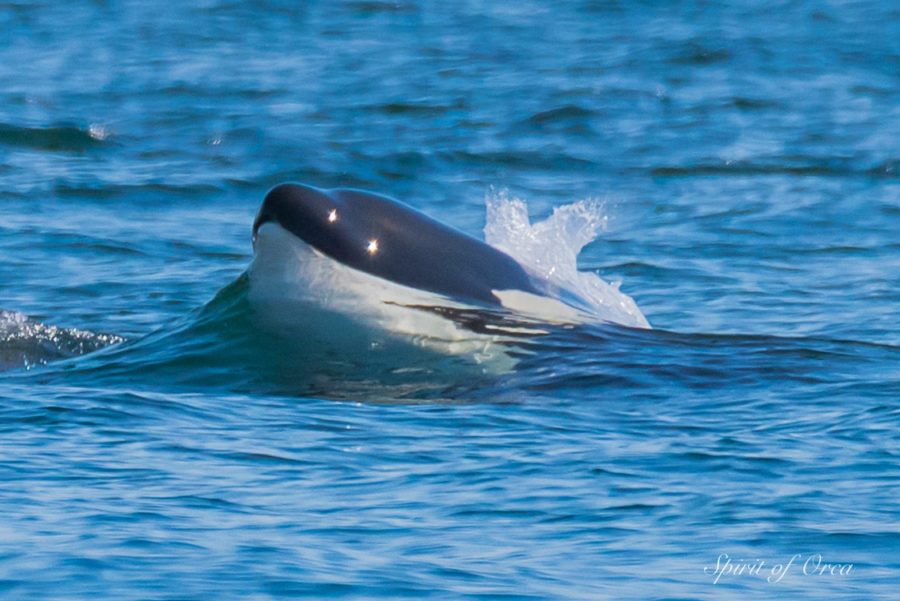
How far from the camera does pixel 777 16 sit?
88.4ft

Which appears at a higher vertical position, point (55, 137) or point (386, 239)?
point (386, 239)

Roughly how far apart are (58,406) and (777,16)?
19.2m

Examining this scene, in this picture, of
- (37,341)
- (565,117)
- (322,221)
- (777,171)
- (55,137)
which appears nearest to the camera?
(322,221)

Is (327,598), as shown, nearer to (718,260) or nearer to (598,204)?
(718,260)

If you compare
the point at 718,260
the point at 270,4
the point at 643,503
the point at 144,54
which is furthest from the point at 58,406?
the point at 270,4

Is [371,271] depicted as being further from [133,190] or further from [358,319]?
[133,190]

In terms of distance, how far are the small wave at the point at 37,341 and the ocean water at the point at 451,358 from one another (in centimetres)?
3

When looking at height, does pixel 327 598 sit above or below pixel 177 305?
above

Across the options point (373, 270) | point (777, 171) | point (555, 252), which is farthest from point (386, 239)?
point (777, 171)

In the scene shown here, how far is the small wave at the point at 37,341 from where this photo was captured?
37.0 ft

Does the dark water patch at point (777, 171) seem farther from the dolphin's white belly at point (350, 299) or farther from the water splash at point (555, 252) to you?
the dolphin's white belly at point (350, 299)

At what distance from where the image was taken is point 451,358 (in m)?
10.4

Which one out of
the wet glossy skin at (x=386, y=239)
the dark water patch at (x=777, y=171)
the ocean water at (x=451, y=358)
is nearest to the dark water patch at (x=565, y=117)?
the ocean water at (x=451, y=358)

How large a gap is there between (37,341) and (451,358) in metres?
2.78
